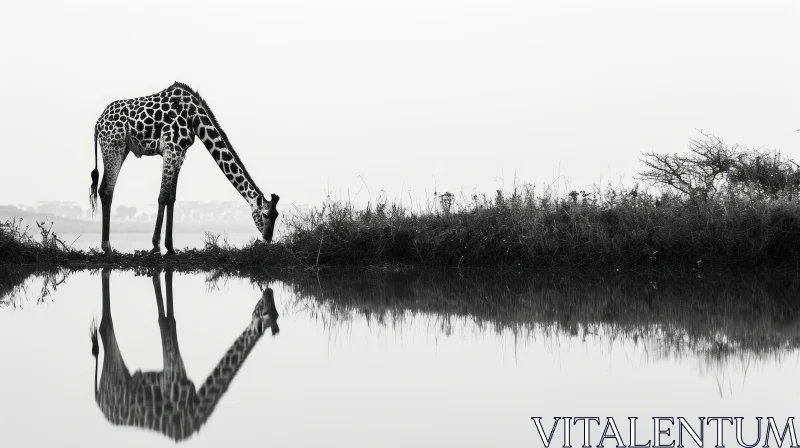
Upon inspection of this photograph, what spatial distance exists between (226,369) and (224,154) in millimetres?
9744

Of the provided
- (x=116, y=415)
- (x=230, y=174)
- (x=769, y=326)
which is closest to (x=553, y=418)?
(x=116, y=415)

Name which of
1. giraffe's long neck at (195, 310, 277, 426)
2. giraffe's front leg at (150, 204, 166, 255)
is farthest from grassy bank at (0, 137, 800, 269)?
giraffe's long neck at (195, 310, 277, 426)

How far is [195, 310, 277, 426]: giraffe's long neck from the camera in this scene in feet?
12.8

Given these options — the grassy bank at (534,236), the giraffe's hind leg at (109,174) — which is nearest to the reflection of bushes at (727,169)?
the grassy bank at (534,236)

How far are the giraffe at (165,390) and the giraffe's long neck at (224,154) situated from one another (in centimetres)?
789

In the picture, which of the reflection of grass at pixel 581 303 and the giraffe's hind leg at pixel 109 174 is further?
the giraffe's hind leg at pixel 109 174

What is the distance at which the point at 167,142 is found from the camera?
43.8 feet

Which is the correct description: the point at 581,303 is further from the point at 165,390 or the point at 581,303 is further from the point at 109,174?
the point at 109,174

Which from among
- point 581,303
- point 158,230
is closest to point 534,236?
point 581,303

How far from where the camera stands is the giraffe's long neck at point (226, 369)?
12.8 ft

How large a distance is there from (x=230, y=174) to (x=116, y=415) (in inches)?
410

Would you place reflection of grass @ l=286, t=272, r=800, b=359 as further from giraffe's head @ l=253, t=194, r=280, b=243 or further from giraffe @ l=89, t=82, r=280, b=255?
giraffe @ l=89, t=82, r=280, b=255

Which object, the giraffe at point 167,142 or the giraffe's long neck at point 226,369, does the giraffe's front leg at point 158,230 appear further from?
the giraffe's long neck at point 226,369

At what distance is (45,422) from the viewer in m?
3.68
